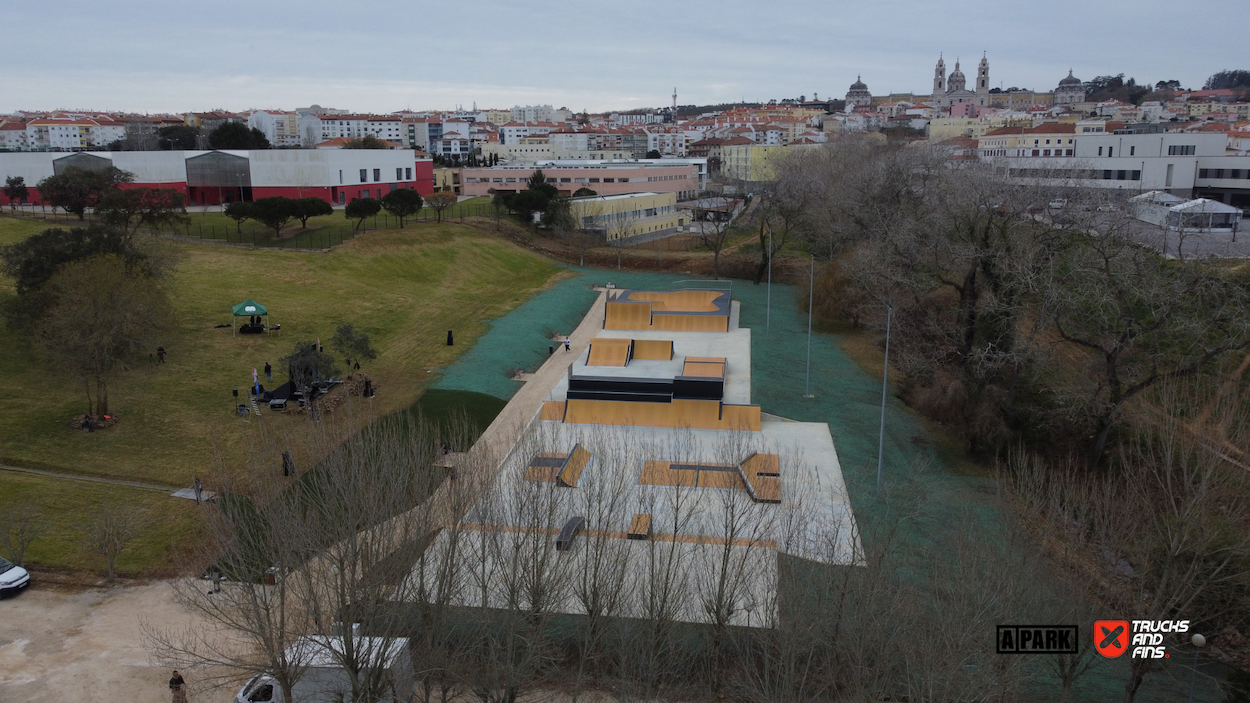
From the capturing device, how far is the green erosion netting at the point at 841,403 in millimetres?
14844

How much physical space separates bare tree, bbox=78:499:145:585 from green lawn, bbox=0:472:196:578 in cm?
14

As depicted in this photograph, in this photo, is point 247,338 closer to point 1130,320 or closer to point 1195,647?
point 1130,320

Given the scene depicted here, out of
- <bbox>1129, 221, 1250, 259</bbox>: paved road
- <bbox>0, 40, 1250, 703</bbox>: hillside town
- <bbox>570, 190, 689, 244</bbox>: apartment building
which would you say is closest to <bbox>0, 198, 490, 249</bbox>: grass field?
<bbox>0, 40, 1250, 703</bbox>: hillside town

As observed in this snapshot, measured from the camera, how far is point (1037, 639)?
40.7 feet

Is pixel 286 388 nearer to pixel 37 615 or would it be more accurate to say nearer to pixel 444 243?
pixel 37 615

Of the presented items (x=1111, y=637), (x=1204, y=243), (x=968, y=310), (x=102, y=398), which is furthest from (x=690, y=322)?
(x=1111, y=637)

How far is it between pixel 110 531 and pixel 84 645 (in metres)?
2.97

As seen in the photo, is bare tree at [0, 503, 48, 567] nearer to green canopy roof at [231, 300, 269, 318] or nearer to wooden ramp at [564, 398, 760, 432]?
green canopy roof at [231, 300, 269, 318]

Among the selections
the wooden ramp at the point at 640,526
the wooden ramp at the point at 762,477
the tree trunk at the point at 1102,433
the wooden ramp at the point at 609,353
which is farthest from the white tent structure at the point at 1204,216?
the wooden ramp at the point at 640,526

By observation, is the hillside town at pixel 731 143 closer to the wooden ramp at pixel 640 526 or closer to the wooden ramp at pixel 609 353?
the wooden ramp at pixel 609 353

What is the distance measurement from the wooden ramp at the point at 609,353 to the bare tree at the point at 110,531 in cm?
1651

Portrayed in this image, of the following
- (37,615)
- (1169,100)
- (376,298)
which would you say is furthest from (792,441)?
(1169,100)

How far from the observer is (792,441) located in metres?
25.5

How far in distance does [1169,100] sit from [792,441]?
178406 millimetres
